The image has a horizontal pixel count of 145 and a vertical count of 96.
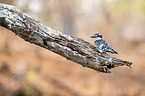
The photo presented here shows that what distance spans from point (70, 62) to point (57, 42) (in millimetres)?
4684

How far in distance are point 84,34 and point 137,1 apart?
2.10m

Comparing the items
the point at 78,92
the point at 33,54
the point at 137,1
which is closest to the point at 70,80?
the point at 78,92

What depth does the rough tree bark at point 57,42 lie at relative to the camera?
142cm

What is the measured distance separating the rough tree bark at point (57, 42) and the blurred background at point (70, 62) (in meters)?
2.80

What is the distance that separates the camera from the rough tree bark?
4.66 feet

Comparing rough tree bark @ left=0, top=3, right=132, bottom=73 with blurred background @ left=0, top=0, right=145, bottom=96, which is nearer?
rough tree bark @ left=0, top=3, right=132, bottom=73

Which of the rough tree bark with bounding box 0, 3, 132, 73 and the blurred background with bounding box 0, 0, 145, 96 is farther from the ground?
the blurred background with bounding box 0, 0, 145, 96

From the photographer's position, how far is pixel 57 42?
4.85 feet

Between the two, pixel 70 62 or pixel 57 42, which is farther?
pixel 70 62

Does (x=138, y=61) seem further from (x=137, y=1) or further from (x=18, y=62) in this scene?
(x=18, y=62)

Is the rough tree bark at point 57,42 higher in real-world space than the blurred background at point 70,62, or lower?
lower

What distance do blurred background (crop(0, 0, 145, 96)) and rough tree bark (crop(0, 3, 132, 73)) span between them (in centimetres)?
280

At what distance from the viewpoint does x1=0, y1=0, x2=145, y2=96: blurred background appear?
5195 millimetres

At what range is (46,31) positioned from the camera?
1.49 m
